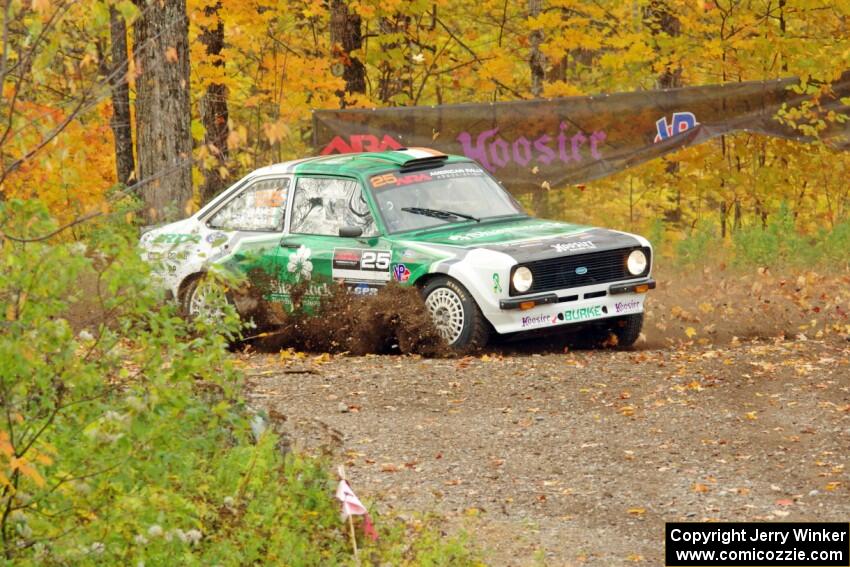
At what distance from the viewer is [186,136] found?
1572 centimetres

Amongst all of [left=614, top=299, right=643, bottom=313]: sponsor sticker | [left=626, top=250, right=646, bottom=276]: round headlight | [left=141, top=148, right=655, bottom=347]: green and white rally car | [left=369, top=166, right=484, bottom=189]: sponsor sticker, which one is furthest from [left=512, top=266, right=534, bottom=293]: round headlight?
[left=369, top=166, right=484, bottom=189]: sponsor sticker

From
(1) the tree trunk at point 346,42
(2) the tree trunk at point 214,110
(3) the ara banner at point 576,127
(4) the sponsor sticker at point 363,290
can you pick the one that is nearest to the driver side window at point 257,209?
(4) the sponsor sticker at point 363,290

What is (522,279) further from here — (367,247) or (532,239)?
(367,247)

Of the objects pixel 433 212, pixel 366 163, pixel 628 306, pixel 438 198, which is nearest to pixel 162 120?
pixel 366 163

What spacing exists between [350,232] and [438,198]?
3.17ft

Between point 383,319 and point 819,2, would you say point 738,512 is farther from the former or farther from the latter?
point 819,2

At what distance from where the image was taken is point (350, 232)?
12.1 metres

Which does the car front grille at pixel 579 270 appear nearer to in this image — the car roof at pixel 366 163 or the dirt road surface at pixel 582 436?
the dirt road surface at pixel 582 436

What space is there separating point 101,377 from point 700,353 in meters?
7.05

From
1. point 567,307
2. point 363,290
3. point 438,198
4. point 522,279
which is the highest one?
point 438,198

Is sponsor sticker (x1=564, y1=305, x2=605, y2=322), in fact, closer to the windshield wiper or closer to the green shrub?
the windshield wiper

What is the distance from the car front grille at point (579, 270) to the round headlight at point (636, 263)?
36 millimetres

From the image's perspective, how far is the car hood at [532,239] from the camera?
452 inches

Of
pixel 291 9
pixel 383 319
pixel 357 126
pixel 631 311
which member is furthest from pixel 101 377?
pixel 291 9
